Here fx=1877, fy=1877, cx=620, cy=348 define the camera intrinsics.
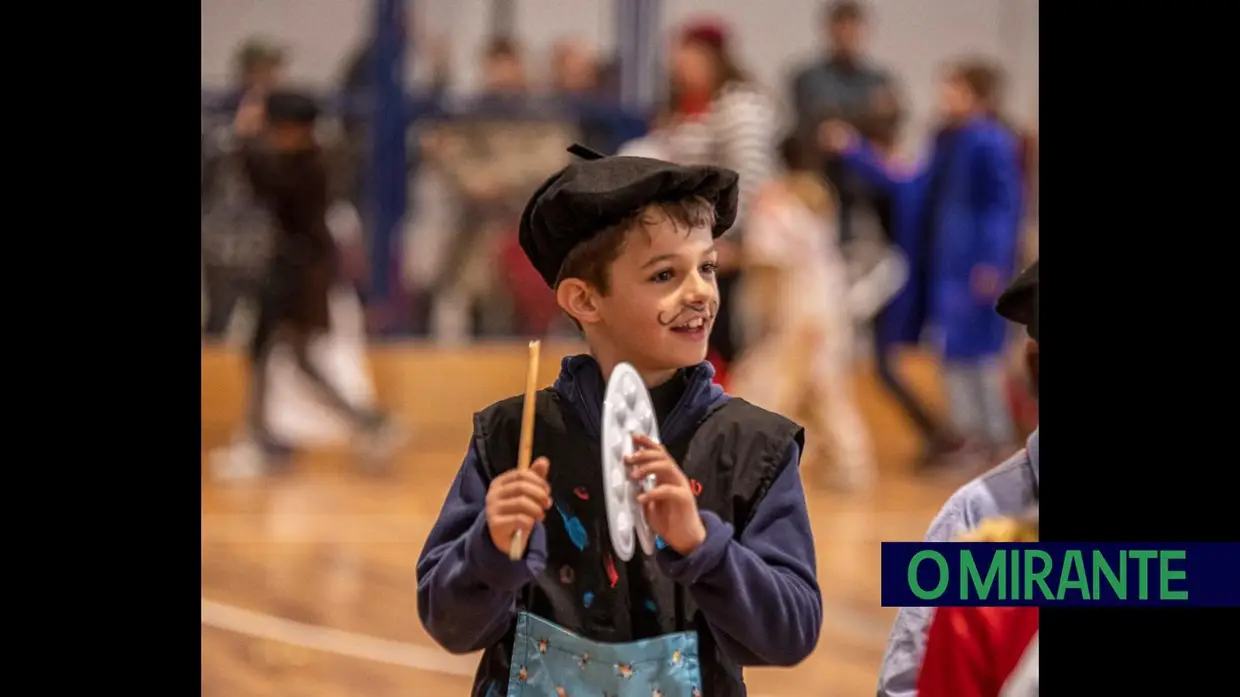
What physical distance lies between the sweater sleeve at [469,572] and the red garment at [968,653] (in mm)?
481

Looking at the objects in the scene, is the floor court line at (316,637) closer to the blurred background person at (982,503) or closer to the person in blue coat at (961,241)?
the blurred background person at (982,503)

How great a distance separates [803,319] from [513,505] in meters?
3.07

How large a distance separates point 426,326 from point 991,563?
8.17 ft

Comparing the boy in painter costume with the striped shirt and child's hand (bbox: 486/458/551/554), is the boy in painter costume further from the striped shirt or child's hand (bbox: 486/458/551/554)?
the striped shirt

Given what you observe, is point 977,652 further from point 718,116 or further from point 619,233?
point 718,116

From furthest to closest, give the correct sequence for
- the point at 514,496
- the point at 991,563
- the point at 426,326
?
the point at 426,326, the point at 991,563, the point at 514,496

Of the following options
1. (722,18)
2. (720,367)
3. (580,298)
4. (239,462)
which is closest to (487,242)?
(722,18)

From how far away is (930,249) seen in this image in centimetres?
523

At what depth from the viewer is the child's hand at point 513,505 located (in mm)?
1860

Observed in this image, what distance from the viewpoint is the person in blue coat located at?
182 inches
